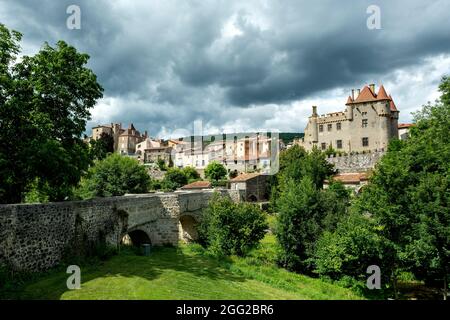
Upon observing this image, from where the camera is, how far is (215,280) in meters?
15.9

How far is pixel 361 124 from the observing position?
5956 cm

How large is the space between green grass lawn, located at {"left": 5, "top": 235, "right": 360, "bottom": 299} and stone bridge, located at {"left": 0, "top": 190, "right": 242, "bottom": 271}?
1.05 meters

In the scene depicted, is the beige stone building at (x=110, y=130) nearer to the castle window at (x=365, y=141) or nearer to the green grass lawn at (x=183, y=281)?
the castle window at (x=365, y=141)

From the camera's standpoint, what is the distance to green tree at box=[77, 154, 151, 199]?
4256cm

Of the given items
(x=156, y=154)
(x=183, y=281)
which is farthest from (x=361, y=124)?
(x=156, y=154)

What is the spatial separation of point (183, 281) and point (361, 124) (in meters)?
53.6

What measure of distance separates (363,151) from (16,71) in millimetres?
53052

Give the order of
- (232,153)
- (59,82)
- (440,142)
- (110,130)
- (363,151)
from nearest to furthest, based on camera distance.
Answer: (59,82), (440,142), (363,151), (232,153), (110,130)

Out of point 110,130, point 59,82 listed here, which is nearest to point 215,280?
point 59,82

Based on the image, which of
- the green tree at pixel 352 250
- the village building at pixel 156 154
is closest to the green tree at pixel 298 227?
the green tree at pixel 352 250

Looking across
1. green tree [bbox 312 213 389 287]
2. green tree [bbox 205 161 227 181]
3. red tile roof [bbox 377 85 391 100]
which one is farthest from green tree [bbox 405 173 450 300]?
green tree [bbox 205 161 227 181]

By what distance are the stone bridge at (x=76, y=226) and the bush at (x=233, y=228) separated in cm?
309

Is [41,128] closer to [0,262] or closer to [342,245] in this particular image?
[0,262]

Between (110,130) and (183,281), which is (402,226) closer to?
(183,281)
